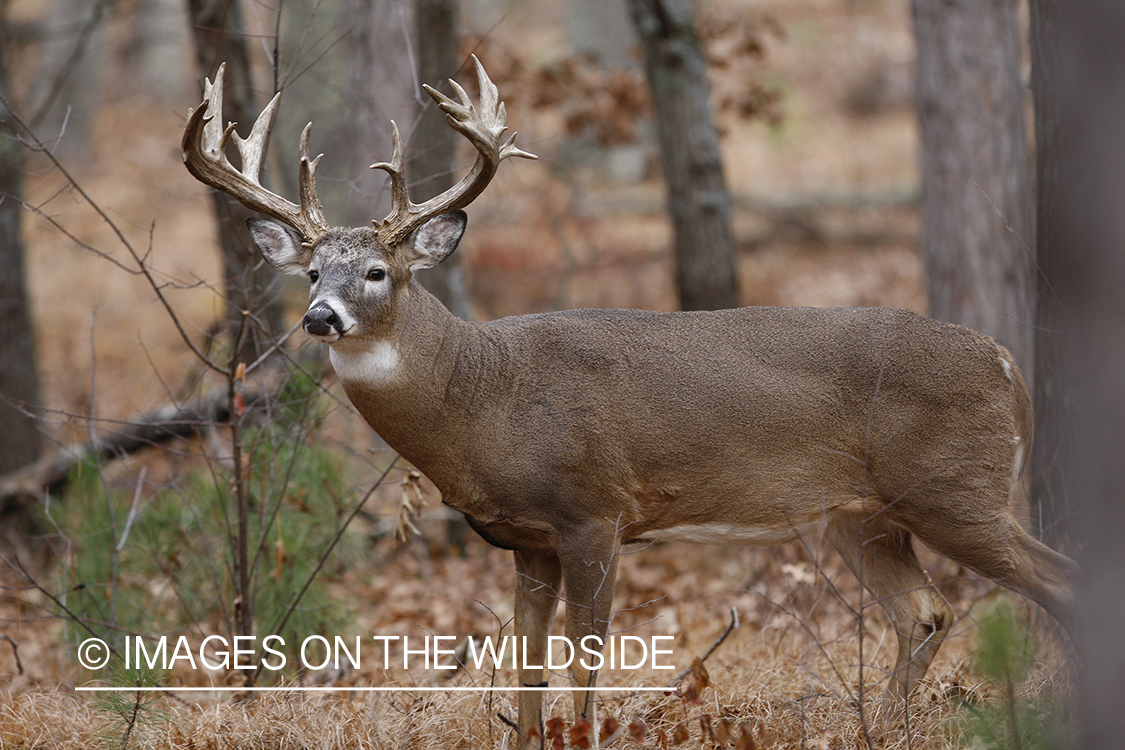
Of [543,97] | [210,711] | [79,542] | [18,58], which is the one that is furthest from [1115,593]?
[18,58]

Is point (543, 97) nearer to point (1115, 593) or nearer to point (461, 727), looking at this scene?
point (461, 727)

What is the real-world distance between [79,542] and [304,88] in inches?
336

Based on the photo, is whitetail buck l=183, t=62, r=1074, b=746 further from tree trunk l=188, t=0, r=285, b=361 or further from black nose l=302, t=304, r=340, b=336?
tree trunk l=188, t=0, r=285, b=361

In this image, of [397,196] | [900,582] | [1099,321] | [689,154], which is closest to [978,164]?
[689,154]

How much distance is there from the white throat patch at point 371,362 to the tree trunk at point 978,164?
4516 millimetres

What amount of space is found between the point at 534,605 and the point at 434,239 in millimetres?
1694

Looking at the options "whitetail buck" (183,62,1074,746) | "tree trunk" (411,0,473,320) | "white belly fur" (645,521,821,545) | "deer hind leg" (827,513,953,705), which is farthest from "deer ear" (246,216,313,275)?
"deer hind leg" (827,513,953,705)

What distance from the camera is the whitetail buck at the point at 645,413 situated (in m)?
4.57

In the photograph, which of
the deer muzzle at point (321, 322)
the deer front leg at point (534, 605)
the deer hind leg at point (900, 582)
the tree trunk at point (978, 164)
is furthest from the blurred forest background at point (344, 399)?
the deer muzzle at point (321, 322)

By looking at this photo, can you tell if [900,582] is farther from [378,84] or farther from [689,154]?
[378,84]

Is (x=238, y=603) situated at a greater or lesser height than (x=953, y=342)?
lesser

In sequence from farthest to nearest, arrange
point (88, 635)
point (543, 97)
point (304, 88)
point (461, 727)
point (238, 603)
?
point (304, 88), point (543, 97), point (88, 635), point (238, 603), point (461, 727)

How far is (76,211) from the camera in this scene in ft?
70.9

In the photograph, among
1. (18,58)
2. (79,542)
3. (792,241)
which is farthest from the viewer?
(792,241)
